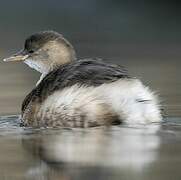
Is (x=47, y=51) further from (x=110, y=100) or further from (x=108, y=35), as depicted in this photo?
(x=108, y=35)

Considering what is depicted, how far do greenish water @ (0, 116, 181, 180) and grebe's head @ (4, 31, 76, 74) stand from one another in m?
1.00

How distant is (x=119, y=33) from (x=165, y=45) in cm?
323

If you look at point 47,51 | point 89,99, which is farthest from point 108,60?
point 89,99

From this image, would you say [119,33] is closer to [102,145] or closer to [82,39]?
[82,39]

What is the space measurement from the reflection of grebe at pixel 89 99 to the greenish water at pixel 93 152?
0.10 m

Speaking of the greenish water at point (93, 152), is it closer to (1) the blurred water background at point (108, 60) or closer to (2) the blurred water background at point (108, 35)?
(1) the blurred water background at point (108, 60)

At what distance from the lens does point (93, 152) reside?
708 centimetres

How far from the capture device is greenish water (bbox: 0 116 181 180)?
6297 mm

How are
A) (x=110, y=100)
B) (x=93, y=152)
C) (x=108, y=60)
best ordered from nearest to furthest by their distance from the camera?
(x=93, y=152)
(x=110, y=100)
(x=108, y=60)

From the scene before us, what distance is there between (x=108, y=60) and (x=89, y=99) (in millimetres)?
7418

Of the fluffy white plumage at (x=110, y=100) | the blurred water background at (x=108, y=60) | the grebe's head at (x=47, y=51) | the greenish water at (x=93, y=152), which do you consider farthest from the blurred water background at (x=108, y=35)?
the greenish water at (x=93, y=152)

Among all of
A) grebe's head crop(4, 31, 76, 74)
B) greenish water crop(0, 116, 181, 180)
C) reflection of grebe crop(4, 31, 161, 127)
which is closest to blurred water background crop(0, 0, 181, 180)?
greenish water crop(0, 116, 181, 180)

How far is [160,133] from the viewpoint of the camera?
7.92m

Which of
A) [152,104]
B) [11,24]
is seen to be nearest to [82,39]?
[11,24]
